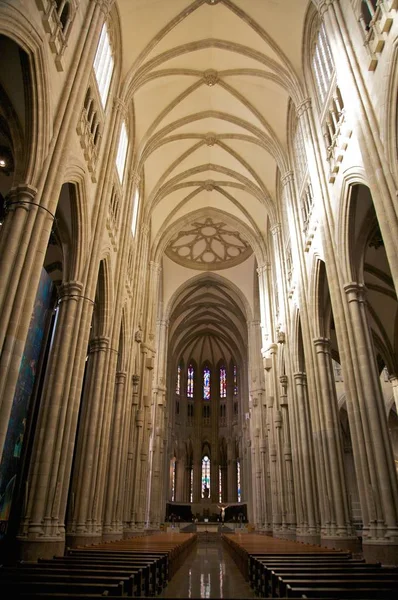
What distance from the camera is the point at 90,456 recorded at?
13.4 meters

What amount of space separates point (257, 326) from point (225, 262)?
6.19 meters

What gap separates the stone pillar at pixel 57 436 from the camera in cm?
939

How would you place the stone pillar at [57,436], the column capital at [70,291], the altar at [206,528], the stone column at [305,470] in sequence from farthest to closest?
the altar at [206,528]
the stone column at [305,470]
the column capital at [70,291]
the stone pillar at [57,436]

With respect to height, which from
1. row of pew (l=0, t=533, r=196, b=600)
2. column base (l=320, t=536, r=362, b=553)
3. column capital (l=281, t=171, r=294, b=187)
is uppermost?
column capital (l=281, t=171, r=294, b=187)

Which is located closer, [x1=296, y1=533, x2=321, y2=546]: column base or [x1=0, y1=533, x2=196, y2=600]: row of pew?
[x1=0, y1=533, x2=196, y2=600]: row of pew

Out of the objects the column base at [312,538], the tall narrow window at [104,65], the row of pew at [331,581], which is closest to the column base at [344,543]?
the column base at [312,538]

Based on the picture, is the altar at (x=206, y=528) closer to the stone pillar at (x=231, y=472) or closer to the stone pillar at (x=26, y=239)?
the stone pillar at (x=231, y=472)

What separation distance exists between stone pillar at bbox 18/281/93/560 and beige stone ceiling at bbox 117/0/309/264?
Result: 9904mm

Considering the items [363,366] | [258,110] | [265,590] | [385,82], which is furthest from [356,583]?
[258,110]

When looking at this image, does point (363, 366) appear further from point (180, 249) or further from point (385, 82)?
point (180, 249)

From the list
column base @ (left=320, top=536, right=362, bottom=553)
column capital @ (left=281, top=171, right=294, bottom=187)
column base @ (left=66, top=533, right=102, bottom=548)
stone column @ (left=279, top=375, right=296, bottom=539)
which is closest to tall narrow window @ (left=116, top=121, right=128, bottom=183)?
column capital @ (left=281, top=171, right=294, bottom=187)

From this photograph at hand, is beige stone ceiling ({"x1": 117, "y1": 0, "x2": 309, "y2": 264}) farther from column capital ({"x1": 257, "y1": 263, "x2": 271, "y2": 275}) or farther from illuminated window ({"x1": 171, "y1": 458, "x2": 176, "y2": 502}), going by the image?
illuminated window ({"x1": 171, "y1": 458, "x2": 176, "y2": 502})

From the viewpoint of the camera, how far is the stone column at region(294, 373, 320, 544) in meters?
15.6

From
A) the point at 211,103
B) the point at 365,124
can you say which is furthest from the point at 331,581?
the point at 211,103
